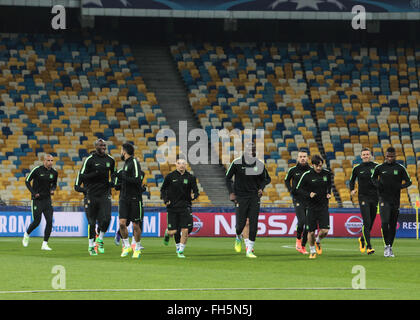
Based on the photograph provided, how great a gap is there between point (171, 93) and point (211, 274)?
29.6 metres

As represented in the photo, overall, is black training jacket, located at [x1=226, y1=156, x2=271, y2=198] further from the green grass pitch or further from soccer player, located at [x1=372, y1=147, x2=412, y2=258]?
soccer player, located at [x1=372, y1=147, x2=412, y2=258]

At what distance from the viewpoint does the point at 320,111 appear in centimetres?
4247

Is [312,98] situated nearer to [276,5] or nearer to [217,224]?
[276,5]

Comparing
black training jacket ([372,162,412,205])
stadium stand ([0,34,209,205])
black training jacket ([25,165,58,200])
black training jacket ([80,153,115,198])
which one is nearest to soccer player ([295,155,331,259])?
black training jacket ([372,162,412,205])

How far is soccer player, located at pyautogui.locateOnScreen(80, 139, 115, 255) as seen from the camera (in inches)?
789

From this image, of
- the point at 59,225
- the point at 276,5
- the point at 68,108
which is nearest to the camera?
the point at 59,225

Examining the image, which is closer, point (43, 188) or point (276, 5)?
point (43, 188)

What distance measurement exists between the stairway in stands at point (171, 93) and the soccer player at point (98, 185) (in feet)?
54.5

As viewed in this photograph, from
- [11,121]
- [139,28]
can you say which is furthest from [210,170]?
[139,28]

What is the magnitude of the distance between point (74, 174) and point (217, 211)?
6.72 meters

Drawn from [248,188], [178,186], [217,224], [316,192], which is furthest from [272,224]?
[178,186]

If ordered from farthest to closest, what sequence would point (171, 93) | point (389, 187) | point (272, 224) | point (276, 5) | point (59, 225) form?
1. point (171, 93)
2. point (276, 5)
3. point (272, 224)
4. point (59, 225)
5. point (389, 187)

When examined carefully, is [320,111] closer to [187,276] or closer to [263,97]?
[263,97]

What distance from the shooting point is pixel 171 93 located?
4409 centimetres
